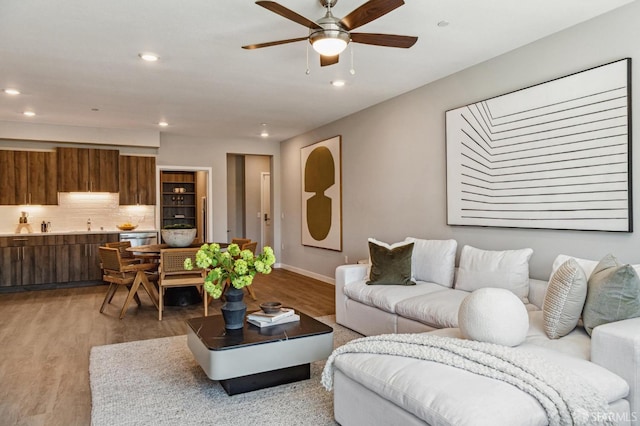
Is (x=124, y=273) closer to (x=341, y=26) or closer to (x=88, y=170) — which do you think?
(x=88, y=170)

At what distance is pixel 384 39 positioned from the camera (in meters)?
2.88

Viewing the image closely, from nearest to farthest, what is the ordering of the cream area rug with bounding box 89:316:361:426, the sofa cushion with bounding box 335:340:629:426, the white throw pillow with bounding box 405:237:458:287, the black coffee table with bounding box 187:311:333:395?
the sofa cushion with bounding box 335:340:629:426 → the cream area rug with bounding box 89:316:361:426 → the black coffee table with bounding box 187:311:333:395 → the white throw pillow with bounding box 405:237:458:287

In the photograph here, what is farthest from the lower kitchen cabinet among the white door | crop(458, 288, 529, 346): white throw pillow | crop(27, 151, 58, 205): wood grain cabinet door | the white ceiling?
crop(458, 288, 529, 346): white throw pillow

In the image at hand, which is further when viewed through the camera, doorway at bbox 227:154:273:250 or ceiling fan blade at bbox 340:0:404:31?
doorway at bbox 227:154:273:250

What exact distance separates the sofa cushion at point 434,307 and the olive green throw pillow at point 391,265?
40 centimetres

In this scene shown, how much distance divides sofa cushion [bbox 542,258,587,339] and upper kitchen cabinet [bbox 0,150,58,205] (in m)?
7.31

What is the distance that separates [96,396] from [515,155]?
12.6ft

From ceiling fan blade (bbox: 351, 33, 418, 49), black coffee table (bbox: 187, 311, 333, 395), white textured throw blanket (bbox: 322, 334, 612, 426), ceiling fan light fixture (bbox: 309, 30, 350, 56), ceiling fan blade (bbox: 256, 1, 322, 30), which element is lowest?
black coffee table (bbox: 187, 311, 333, 395)

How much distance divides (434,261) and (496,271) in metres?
0.74

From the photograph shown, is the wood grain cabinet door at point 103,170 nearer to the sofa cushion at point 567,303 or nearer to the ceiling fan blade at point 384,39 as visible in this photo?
the ceiling fan blade at point 384,39

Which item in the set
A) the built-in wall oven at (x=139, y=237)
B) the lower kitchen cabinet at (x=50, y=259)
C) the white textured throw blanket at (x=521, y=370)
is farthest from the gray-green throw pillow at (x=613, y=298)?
the lower kitchen cabinet at (x=50, y=259)

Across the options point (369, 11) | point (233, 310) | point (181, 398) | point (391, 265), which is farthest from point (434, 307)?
point (369, 11)

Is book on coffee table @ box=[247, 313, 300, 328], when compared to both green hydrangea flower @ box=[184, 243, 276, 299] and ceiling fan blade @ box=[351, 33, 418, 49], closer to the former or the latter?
green hydrangea flower @ box=[184, 243, 276, 299]

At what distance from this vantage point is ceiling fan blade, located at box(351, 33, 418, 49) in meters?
2.83
